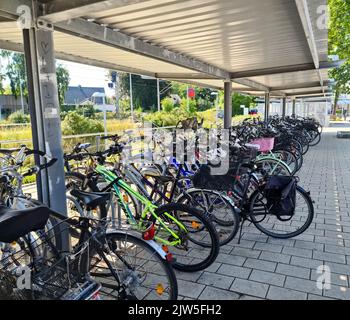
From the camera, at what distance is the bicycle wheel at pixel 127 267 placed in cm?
206

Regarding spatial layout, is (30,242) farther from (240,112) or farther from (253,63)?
(240,112)

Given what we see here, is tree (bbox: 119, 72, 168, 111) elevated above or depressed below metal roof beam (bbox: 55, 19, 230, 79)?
above

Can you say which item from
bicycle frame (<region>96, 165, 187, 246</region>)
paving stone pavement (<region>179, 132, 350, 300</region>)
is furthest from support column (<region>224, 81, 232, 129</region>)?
bicycle frame (<region>96, 165, 187, 246</region>)

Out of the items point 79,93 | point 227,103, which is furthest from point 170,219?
point 79,93

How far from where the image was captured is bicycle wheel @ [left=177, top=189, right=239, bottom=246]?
3324mm

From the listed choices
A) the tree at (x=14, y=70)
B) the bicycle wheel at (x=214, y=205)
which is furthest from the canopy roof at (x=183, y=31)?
the tree at (x=14, y=70)

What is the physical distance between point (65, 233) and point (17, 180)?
59 centimetres

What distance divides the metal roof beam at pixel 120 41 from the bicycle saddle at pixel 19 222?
1681 millimetres

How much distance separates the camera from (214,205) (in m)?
3.39

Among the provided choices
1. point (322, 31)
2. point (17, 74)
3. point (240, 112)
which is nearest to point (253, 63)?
point (322, 31)

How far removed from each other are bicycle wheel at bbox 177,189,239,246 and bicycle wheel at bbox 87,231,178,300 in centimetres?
122

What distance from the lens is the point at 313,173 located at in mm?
6840

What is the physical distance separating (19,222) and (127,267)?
2.48 ft

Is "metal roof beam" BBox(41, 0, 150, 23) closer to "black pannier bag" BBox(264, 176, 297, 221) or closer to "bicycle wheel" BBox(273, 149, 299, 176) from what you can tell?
"black pannier bag" BBox(264, 176, 297, 221)
